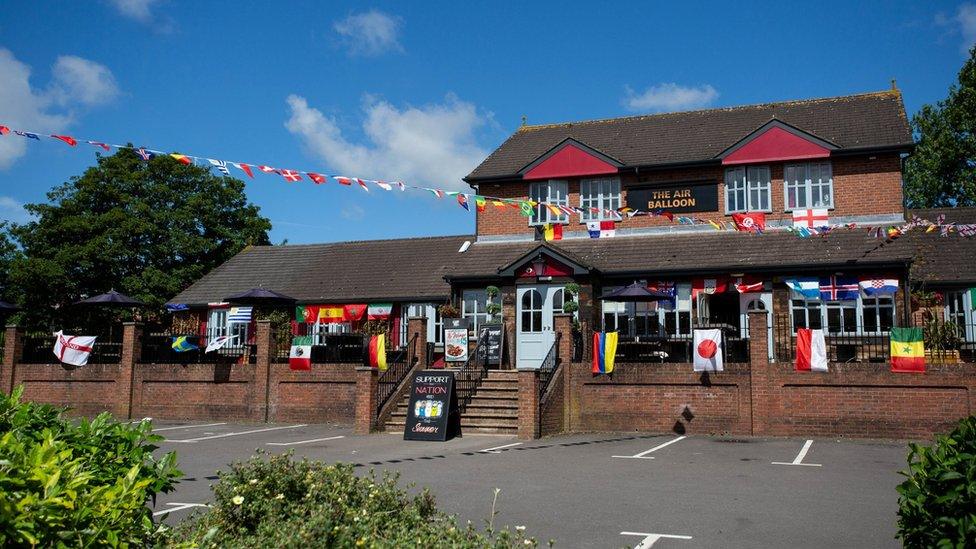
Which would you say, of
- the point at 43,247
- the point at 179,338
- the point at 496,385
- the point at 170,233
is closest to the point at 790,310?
the point at 496,385

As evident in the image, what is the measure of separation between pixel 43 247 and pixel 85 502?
3993cm

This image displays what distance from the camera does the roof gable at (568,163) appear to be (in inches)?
965

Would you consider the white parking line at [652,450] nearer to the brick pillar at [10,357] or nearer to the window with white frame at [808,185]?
the window with white frame at [808,185]

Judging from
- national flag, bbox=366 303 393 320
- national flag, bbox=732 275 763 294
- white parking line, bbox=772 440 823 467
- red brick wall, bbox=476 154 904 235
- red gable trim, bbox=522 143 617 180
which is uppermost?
red gable trim, bbox=522 143 617 180

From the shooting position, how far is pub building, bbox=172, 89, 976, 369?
68.2 feet

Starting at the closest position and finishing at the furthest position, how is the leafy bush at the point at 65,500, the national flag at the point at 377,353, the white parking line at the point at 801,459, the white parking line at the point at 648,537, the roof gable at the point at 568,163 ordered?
the leafy bush at the point at 65,500, the white parking line at the point at 648,537, the white parking line at the point at 801,459, the national flag at the point at 377,353, the roof gable at the point at 568,163

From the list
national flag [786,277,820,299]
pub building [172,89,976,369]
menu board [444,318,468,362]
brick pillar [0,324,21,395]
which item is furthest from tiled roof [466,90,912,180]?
brick pillar [0,324,21,395]

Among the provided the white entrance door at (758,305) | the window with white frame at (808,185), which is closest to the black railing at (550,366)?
the white entrance door at (758,305)

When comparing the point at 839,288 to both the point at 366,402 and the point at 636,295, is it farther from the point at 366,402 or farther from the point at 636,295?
the point at 366,402

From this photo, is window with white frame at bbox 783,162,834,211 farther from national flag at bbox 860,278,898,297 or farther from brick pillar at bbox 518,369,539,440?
brick pillar at bbox 518,369,539,440

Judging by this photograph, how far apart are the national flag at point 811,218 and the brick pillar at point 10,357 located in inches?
947

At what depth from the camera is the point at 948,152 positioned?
35812mm

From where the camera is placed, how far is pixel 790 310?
A: 21219mm

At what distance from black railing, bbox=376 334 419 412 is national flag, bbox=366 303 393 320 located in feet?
14.6
